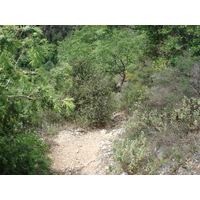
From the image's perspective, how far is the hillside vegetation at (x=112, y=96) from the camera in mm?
2344

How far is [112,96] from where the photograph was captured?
6383 millimetres

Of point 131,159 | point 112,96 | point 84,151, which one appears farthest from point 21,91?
point 112,96

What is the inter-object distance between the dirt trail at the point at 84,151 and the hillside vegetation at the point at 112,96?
0.23 m

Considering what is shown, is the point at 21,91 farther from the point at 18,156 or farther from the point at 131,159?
the point at 131,159

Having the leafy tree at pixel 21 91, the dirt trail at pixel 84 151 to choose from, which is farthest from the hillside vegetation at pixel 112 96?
the dirt trail at pixel 84 151

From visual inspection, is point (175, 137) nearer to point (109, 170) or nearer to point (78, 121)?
point (109, 170)

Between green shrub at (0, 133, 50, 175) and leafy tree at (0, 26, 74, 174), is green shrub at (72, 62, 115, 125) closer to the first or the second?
leafy tree at (0, 26, 74, 174)

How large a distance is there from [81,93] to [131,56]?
2.09 m

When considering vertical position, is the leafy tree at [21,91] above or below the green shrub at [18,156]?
above

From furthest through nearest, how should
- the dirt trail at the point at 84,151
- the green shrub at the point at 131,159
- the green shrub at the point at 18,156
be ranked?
1. the dirt trail at the point at 84,151
2. the green shrub at the point at 131,159
3. the green shrub at the point at 18,156

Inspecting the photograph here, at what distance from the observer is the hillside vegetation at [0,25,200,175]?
2344 mm

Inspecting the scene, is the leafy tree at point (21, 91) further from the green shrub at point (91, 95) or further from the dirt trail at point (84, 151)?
the green shrub at point (91, 95)

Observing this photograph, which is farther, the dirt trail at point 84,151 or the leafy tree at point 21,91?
the dirt trail at point 84,151
